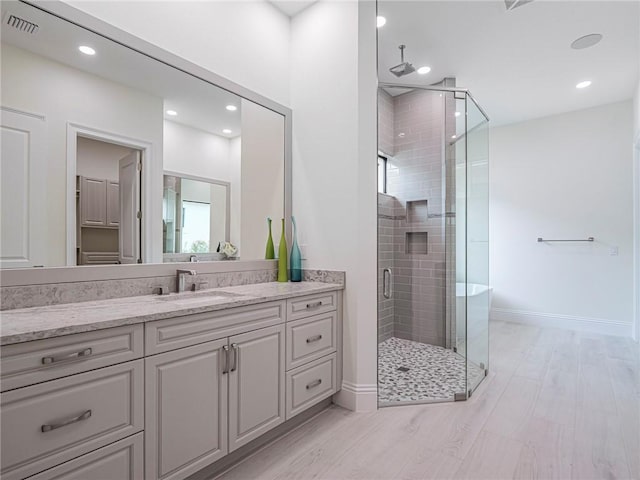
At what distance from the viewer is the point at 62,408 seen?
111 centimetres

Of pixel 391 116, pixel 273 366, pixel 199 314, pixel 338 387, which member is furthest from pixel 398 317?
pixel 199 314

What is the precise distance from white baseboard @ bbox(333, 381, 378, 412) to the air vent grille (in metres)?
2.59

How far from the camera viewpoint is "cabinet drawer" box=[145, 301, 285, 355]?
1.36m

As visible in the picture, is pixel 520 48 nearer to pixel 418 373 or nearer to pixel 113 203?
pixel 418 373

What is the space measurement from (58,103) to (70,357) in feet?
3.96

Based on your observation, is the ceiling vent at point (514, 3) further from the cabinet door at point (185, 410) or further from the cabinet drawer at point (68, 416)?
the cabinet drawer at point (68, 416)

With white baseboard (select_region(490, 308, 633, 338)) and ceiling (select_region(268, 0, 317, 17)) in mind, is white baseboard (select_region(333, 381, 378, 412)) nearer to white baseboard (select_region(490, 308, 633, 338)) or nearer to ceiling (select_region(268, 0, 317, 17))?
ceiling (select_region(268, 0, 317, 17))

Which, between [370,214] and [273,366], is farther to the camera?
[370,214]

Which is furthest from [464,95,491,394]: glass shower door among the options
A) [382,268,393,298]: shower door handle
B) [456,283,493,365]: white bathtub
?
[382,268,393,298]: shower door handle

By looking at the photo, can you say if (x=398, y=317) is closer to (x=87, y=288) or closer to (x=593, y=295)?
(x=87, y=288)

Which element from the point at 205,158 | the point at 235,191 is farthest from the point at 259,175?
the point at 205,158

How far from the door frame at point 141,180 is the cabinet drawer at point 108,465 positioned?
86 centimetres

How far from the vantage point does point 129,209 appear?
6.02ft

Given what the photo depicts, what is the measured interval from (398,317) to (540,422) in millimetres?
1365
